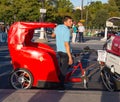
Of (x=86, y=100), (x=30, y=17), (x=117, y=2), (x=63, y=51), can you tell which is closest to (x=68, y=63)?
(x=63, y=51)

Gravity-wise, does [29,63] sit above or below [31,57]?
below

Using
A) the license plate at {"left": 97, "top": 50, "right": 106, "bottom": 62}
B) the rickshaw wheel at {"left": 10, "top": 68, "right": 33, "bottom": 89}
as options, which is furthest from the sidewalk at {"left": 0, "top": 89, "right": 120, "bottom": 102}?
the license plate at {"left": 97, "top": 50, "right": 106, "bottom": 62}

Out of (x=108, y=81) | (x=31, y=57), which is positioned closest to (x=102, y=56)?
(x=108, y=81)

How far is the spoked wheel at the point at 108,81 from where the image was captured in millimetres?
8968

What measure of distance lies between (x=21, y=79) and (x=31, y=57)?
57 cm

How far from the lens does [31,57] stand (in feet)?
29.3

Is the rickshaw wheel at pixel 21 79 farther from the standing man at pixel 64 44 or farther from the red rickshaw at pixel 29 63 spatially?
the standing man at pixel 64 44

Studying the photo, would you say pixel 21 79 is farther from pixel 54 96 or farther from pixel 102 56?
pixel 102 56

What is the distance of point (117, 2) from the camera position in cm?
7406

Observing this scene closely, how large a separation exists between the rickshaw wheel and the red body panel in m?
0.10

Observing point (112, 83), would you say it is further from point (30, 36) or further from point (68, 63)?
point (30, 36)

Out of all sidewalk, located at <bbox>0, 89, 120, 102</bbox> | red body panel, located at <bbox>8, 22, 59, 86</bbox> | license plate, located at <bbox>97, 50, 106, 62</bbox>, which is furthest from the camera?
license plate, located at <bbox>97, 50, 106, 62</bbox>

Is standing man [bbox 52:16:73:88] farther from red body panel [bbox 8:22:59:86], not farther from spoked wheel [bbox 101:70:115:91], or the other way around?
spoked wheel [bbox 101:70:115:91]

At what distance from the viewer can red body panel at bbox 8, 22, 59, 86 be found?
893 centimetres
